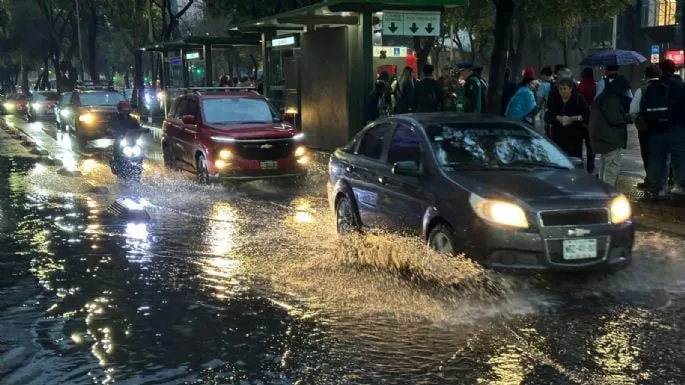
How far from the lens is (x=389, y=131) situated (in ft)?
25.9

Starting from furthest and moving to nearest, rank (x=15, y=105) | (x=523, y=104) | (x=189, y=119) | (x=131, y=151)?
(x=15, y=105) < (x=131, y=151) < (x=189, y=119) < (x=523, y=104)

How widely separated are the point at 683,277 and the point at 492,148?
207 centimetres

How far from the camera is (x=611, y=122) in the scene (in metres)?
9.66

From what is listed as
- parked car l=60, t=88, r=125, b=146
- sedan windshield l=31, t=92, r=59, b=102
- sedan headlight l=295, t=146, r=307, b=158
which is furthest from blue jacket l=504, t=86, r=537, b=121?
sedan windshield l=31, t=92, r=59, b=102

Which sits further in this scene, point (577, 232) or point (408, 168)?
point (408, 168)

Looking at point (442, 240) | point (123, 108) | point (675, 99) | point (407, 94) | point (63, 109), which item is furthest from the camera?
point (63, 109)

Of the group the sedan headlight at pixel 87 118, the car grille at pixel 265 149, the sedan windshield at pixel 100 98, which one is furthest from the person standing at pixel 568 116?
the sedan windshield at pixel 100 98

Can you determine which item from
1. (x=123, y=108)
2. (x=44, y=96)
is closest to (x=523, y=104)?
(x=123, y=108)

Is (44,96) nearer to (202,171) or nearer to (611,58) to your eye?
(202,171)

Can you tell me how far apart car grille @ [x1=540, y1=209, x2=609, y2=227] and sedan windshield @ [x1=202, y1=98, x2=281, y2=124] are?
827 centimetres

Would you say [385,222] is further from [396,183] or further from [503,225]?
[503,225]

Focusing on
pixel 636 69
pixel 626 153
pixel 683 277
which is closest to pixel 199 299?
pixel 683 277

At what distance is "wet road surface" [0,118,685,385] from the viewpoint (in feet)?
15.6

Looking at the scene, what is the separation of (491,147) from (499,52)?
22.5 ft
